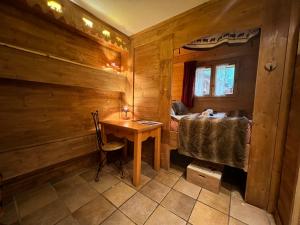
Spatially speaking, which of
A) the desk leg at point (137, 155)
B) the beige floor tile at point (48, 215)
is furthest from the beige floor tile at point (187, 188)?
the beige floor tile at point (48, 215)

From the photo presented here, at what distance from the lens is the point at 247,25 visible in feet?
4.88

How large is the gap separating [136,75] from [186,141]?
158 cm

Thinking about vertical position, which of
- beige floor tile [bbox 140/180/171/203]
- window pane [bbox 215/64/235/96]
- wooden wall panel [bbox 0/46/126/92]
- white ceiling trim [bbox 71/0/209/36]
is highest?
white ceiling trim [bbox 71/0/209/36]

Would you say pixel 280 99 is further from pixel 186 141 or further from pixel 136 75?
pixel 136 75

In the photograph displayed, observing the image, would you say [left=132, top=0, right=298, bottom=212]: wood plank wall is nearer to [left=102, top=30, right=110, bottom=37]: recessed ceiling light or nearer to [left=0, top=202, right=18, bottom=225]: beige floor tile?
[left=102, top=30, right=110, bottom=37]: recessed ceiling light

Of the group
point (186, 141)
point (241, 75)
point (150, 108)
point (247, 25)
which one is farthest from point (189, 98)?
point (247, 25)

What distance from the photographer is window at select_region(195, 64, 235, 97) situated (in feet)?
11.6

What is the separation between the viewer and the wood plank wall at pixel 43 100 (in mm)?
1457

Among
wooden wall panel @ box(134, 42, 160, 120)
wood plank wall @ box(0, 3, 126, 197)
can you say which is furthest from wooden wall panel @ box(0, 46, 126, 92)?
wooden wall panel @ box(134, 42, 160, 120)

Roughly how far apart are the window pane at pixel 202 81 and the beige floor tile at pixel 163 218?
3.28 m

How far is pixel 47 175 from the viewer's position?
5.88ft

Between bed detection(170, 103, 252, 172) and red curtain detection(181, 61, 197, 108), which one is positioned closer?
bed detection(170, 103, 252, 172)

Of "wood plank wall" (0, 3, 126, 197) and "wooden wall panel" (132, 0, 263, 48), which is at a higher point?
"wooden wall panel" (132, 0, 263, 48)

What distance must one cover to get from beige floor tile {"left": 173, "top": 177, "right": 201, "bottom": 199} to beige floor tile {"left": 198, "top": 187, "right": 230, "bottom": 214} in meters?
0.06
